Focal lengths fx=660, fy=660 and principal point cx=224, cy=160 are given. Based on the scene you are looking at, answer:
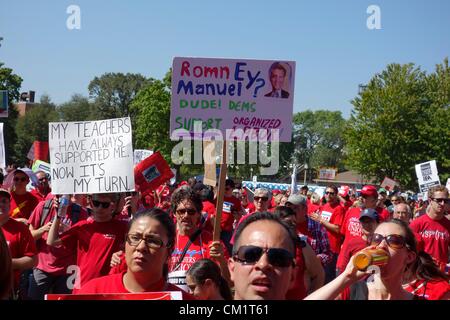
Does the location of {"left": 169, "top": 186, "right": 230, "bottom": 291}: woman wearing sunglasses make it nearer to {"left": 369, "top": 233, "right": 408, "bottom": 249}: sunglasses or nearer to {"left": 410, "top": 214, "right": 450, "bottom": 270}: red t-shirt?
{"left": 369, "top": 233, "right": 408, "bottom": 249}: sunglasses

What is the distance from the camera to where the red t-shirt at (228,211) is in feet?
35.3

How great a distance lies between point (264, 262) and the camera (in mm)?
2912

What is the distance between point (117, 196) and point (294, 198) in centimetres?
218

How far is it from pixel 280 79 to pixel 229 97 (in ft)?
2.08

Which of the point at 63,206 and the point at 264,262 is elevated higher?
the point at 264,262

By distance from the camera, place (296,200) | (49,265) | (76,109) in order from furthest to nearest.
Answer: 1. (76,109)
2. (296,200)
3. (49,265)

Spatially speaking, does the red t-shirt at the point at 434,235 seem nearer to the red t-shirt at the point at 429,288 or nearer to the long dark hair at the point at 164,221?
the red t-shirt at the point at 429,288

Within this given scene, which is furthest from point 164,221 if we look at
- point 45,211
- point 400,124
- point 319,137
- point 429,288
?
point 319,137

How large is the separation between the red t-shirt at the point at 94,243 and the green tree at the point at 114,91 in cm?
7845

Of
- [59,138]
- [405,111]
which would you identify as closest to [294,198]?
[59,138]

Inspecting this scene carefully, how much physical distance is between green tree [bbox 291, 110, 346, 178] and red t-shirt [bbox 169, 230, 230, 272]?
12813 cm

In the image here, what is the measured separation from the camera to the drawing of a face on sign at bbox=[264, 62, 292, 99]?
659 centimetres

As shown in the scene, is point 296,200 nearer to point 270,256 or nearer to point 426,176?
point 270,256

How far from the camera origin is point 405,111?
2178 inches
